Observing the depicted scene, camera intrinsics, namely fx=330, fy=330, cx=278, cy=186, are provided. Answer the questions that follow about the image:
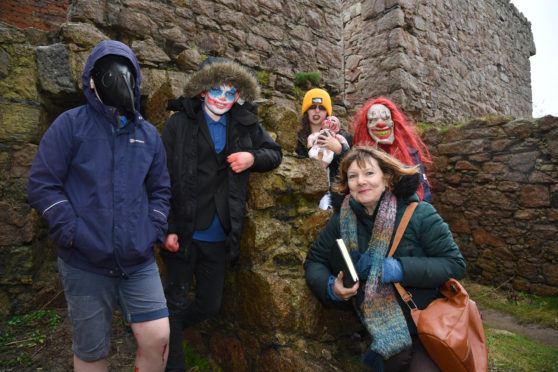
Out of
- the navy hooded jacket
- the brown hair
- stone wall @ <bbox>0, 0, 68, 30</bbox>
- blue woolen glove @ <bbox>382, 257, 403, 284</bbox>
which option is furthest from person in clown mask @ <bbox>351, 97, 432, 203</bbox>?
stone wall @ <bbox>0, 0, 68, 30</bbox>

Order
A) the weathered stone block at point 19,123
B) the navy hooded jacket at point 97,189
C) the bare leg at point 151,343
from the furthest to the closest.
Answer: the weathered stone block at point 19,123 < the bare leg at point 151,343 < the navy hooded jacket at point 97,189

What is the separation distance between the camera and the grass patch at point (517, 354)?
2.49 meters

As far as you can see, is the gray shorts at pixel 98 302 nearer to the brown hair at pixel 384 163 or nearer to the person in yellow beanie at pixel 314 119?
the brown hair at pixel 384 163

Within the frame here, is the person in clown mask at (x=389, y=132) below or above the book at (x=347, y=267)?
above

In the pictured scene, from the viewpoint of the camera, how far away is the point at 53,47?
278cm

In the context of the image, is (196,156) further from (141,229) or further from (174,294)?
(174,294)

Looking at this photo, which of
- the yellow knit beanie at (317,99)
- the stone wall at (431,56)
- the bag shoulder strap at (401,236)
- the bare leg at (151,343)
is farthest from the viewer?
the stone wall at (431,56)

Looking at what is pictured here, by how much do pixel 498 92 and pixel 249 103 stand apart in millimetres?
8677

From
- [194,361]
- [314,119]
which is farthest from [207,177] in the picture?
[314,119]

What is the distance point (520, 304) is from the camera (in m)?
4.21

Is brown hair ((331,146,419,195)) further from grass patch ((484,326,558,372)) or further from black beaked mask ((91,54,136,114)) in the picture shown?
grass patch ((484,326,558,372))

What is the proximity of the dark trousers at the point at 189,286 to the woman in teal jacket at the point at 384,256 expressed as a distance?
0.58m

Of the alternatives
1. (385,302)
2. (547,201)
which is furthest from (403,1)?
(385,302)

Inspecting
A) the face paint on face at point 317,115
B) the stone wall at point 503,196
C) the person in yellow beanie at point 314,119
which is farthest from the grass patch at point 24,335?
the stone wall at point 503,196
